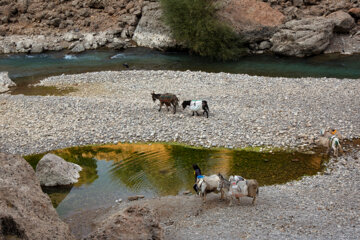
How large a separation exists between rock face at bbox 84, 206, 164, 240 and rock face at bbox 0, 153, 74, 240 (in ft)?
2.59

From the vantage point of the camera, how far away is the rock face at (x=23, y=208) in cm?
700

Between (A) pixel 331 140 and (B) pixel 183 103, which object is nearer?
(A) pixel 331 140

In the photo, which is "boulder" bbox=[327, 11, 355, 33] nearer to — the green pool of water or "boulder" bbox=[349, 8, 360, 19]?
"boulder" bbox=[349, 8, 360, 19]

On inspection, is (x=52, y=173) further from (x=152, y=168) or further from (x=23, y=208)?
(x=23, y=208)

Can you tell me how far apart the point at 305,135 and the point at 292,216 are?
7.03m

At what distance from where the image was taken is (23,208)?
7.45 metres

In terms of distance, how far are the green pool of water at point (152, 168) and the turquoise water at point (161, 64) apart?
14.9 metres

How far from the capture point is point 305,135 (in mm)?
16703

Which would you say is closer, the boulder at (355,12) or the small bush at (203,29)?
the small bush at (203,29)

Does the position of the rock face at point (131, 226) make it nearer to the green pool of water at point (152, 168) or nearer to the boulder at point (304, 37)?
the green pool of water at point (152, 168)

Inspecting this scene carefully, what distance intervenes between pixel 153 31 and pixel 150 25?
1003mm

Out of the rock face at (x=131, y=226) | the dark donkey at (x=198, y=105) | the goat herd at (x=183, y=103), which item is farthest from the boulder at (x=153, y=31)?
the rock face at (x=131, y=226)

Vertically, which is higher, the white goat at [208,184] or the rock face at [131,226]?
the rock face at [131,226]

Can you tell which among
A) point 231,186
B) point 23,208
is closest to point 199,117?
point 231,186
